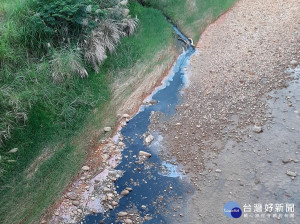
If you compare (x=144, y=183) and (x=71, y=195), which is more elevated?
(x=71, y=195)

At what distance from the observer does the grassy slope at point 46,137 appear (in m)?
6.73

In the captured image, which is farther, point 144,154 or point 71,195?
point 144,154

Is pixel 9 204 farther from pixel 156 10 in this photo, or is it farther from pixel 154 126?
pixel 156 10

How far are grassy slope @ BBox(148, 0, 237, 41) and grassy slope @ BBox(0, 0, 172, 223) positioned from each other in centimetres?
415

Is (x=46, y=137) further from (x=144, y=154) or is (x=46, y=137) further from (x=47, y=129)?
(x=144, y=154)

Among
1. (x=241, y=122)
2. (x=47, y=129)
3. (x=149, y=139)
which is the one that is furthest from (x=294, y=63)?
(x=47, y=129)

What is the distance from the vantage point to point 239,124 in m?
8.47

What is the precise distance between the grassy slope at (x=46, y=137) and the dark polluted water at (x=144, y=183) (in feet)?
3.02

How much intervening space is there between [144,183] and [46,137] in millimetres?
2681

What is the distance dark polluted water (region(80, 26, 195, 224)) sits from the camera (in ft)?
21.7

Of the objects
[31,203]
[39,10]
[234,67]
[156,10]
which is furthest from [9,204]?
[156,10]

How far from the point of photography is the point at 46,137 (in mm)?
7730

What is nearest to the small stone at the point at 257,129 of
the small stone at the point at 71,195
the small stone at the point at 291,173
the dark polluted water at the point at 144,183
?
the small stone at the point at 291,173

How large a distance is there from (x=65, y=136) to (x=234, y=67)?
6.08m
